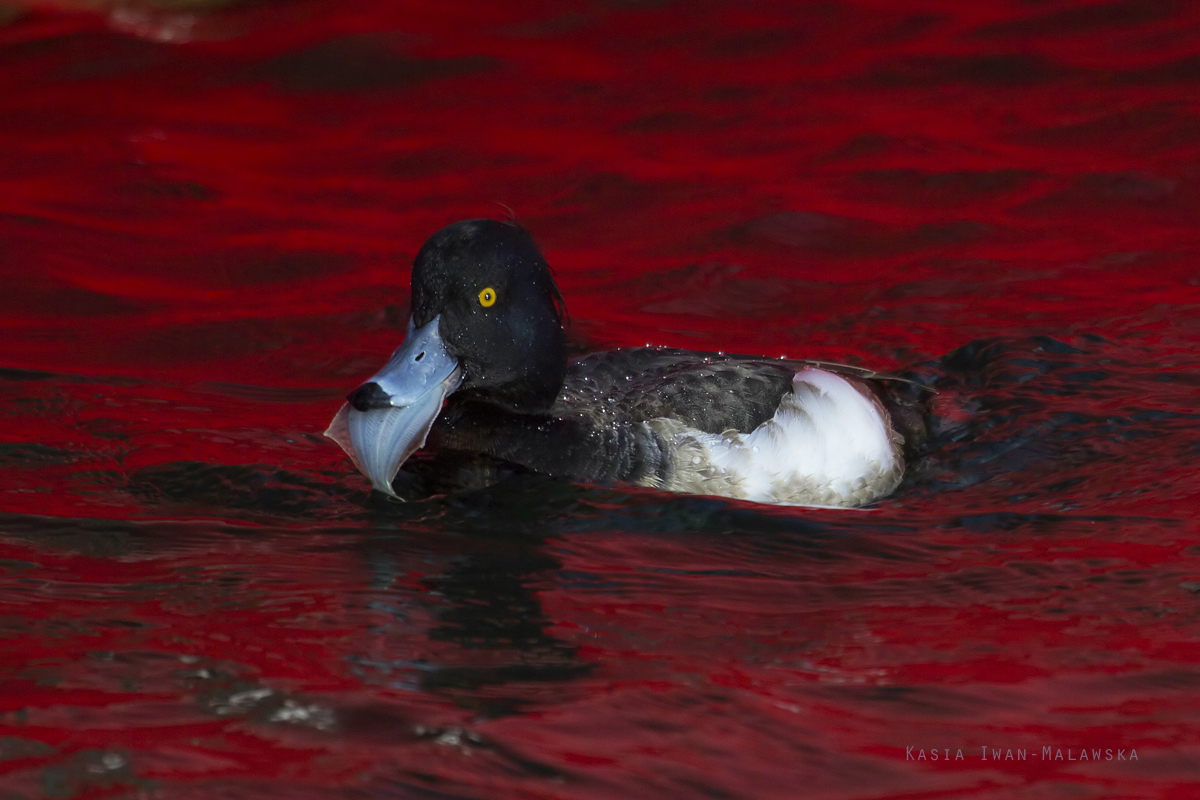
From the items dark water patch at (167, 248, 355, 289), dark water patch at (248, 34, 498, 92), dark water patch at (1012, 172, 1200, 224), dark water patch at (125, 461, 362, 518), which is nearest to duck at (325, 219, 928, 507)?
dark water patch at (125, 461, 362, 518)

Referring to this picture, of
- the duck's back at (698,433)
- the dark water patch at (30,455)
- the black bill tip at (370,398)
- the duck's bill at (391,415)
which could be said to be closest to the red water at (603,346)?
the dark water patch at (30,455)

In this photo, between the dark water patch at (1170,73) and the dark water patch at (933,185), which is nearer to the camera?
the dark water patch at (933,185)

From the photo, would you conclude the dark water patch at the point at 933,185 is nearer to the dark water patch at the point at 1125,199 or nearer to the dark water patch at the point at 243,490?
the dark water patch at the point at 1125,199

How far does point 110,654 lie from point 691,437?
74.5 inches

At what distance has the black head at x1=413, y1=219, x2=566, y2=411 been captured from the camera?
13.6 ft

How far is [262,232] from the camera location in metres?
6.93

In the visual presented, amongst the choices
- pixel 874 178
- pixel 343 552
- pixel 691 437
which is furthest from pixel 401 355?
pixel 874 178

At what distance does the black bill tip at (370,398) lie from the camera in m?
4.01

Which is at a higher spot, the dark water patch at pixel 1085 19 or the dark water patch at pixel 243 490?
the dark water patch at pixel 1085 19

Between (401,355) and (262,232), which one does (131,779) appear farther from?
(262,232)

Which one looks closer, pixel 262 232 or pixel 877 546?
pixel 877 546

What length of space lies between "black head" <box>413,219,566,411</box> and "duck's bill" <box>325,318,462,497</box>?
16 cm

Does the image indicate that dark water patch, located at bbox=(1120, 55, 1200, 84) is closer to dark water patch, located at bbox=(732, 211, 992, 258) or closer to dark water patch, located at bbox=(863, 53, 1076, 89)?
dark water patch, located at bbox=(863, 53, 1076, 89)

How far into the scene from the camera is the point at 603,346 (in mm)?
6090
